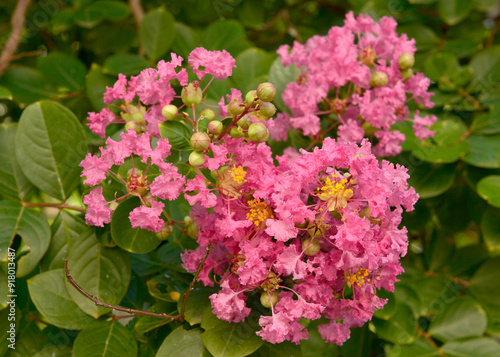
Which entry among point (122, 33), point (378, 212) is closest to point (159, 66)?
point (378, 212)

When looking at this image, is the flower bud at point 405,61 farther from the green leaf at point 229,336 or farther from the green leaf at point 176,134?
the green leaf at point 229,336

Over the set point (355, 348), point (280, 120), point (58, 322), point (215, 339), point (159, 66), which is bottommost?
point (355, 348)

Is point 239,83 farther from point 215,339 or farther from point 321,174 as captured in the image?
point 215,339

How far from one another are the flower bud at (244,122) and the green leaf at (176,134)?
0.42ft

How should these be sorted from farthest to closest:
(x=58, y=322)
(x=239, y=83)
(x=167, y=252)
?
(x=239, y=83)
(x=167, y=252)
(x=58, y=322)

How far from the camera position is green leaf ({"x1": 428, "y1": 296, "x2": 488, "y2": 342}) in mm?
1673

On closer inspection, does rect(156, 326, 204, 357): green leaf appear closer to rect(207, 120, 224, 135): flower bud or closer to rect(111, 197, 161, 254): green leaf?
rect(111, 197, 161, 254): green leaf

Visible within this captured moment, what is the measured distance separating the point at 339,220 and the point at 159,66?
57cm

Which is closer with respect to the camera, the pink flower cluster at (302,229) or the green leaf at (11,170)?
the pink flower cluster at (302,229)

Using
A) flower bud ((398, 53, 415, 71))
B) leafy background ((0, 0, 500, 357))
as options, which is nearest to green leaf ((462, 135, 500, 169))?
leafy background ((0, 0, 500, 357))

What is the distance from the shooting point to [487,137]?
5.81ft

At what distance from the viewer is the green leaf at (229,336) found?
101cm

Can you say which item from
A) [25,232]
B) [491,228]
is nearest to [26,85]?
[25,232]

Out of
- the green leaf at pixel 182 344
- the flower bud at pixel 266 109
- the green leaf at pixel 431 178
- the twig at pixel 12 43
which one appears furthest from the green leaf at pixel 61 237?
the green leaf at pixel 431 178
